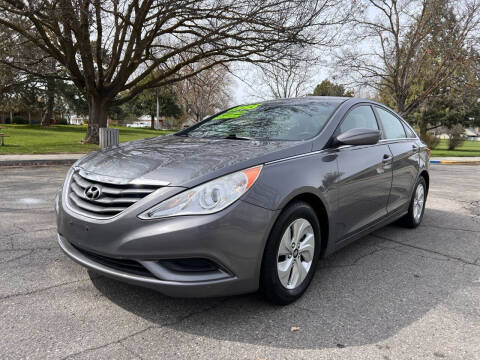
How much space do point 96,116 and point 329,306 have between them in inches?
669

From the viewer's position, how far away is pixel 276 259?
2.50m

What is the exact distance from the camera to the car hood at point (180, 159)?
2.39m

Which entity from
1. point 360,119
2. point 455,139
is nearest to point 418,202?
point 360,119

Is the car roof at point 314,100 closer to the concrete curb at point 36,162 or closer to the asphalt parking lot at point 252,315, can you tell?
the asphalt parking lot at point 252,315

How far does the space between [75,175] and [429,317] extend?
277cm

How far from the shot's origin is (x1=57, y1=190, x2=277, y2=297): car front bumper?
2.19 metres

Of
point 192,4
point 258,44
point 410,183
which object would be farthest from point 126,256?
point 258,44

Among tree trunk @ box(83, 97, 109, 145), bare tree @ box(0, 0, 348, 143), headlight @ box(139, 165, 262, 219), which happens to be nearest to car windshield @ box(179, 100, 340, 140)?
headlight @ box(139, 165, 262, 219)

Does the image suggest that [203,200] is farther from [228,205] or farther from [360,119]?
[360,119]

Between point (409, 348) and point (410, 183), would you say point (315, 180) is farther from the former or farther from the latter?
point (410, 183)

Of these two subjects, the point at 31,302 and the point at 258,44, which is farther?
the point at 258,44

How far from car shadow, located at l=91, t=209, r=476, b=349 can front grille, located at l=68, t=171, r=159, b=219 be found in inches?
27.0

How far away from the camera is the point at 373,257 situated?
3.80 m

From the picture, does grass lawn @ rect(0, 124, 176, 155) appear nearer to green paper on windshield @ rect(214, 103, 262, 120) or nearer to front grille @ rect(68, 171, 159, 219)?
green paper on windshield @ rect(214, 103, 262, 120)
